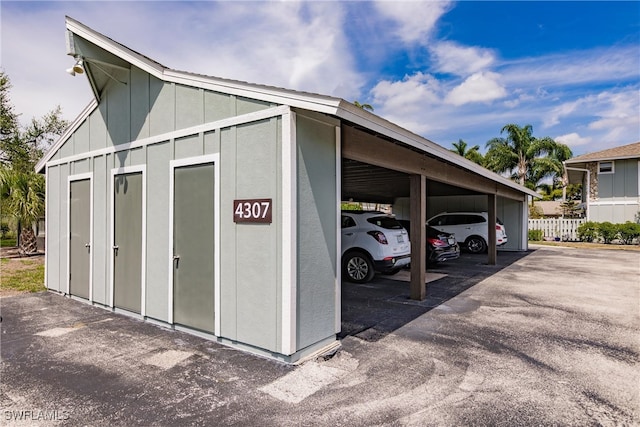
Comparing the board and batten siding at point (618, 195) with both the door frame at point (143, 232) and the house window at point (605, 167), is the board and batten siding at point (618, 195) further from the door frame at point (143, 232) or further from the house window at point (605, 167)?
the door frame at point (143, 232)

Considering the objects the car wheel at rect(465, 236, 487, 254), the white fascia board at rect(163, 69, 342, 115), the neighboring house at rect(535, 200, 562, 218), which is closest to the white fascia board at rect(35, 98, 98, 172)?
the white fascia board at rect(163, 69, 342, 115)

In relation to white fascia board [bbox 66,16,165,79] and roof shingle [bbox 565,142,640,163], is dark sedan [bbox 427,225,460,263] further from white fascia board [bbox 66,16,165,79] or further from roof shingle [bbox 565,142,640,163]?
roof shingle [bbox 565,142,640,163]

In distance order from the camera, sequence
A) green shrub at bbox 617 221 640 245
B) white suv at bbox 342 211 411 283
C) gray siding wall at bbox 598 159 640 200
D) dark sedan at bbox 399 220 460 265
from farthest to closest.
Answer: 1. gray siding wall at bbox 598 159 640 200
2. green shrub at bbox 617 221 640 245
3. dark sedan at bbox 399 220 460 265
4. white suv at bbox 342 211 411 283

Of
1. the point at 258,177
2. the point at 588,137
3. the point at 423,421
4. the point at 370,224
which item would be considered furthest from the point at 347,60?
the point at 588,137

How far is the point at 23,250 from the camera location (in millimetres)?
13430

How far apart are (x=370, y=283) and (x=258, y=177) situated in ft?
16.1

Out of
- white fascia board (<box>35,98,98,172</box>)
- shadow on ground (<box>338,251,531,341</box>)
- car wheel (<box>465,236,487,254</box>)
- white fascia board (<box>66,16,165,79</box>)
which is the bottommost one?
shadow on ground (<box>338,251,531,341</box>)

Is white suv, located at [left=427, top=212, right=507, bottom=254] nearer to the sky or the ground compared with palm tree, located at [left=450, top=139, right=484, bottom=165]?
nearer to the ground

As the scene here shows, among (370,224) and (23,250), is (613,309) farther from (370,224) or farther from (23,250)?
(23,250)

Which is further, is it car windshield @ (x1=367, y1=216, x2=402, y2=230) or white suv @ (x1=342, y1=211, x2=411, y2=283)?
car windshield @ (x1=367, y1=216, x2=402, y2=230)

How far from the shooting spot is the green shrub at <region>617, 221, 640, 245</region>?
18.2 metres

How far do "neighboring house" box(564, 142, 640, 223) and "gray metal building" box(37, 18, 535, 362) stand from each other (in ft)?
65.7

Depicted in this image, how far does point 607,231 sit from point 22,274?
82.3ft

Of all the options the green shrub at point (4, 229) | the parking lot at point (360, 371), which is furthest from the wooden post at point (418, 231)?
the green shrub at point (4, 229)
